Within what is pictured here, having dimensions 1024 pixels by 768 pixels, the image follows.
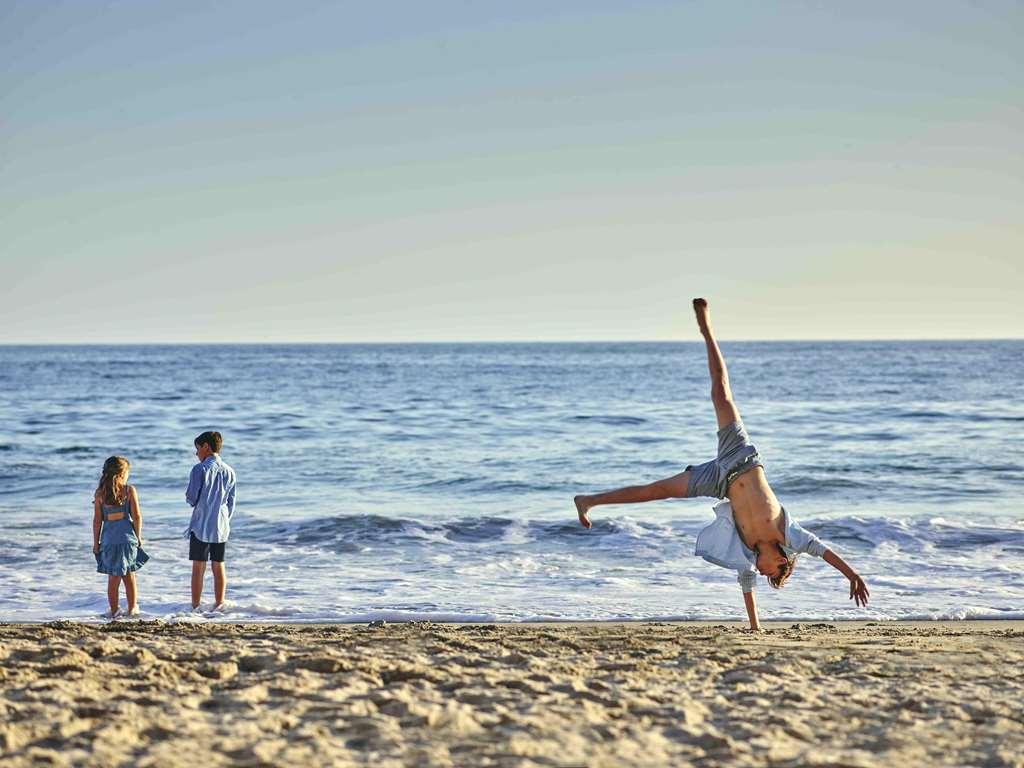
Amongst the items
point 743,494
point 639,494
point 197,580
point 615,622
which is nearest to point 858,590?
point 743,494

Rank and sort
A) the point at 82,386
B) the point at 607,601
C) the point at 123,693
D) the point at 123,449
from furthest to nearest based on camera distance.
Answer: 1. the point at 82,386
2. the point at 123,449
3. the point at 607,601
4. the point at 123,693

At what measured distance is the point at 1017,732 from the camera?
461 cm

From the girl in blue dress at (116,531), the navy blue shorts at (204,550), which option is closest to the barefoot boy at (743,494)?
the navy blue shorts at (204,550)

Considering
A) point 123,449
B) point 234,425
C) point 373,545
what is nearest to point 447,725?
point 373,545

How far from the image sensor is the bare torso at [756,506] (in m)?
6.70

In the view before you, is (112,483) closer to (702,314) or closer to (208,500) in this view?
(208,500)

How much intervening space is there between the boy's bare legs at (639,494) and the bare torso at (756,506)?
36 cm

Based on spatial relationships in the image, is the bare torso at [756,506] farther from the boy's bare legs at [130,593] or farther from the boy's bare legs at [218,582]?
the boy's bare legs at [130,593]

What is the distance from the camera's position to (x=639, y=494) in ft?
20.9

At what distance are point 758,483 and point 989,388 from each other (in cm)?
3897

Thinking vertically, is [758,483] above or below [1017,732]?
above

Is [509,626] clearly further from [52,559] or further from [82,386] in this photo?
[82,386]

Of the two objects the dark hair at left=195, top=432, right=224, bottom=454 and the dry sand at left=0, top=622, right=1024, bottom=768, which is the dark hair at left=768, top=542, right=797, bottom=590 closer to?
the dry sand at left=0, top=622, right=1024, bottom=768

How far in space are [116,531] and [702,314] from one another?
5152mm
